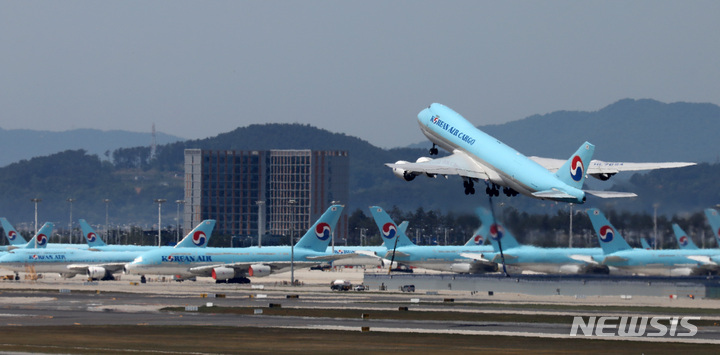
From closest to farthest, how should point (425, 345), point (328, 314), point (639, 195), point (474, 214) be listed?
point (425, 345), point (328, 314), point (639, 195), point (474, 214)

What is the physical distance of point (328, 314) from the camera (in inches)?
3322

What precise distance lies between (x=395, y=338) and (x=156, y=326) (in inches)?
682

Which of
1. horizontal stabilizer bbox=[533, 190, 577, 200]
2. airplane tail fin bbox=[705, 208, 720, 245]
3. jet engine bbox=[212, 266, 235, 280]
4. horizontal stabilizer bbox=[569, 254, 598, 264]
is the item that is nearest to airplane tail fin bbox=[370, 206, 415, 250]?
jet engine bbox=[212, 266, 235, 280]

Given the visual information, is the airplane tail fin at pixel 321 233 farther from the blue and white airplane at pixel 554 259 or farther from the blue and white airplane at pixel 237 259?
the blue and white airplane at pixel 554 259

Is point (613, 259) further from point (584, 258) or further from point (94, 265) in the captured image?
point (94, 265)

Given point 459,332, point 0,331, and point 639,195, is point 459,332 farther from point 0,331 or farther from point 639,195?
point 639,195

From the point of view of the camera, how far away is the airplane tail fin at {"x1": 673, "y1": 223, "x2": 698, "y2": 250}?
11338cm

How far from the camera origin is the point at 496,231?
114m

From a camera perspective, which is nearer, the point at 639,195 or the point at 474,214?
the point at 639,195

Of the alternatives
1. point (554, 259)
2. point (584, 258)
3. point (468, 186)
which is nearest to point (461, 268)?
point (554, 259)

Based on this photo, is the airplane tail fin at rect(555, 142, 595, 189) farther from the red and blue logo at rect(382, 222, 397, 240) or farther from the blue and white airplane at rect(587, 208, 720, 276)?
the red and blue logo at rect(382, 222, 397, 240)

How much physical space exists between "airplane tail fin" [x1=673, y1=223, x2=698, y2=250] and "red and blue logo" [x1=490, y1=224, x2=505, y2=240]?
58.5 ft

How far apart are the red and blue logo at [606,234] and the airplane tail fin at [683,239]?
25.9 ft

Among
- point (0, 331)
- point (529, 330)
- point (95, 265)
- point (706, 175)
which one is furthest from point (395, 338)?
point (95, 265)
